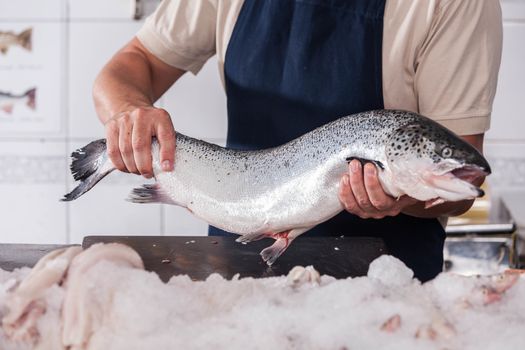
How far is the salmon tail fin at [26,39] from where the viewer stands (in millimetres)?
3252

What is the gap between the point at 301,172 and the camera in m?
1.50

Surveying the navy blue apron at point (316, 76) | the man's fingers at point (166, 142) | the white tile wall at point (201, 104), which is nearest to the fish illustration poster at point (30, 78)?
the white tile wall at point (201, 104)

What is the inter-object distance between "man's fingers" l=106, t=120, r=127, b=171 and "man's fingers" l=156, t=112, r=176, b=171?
91 mm

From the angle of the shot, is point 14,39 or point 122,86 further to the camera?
point 14,39

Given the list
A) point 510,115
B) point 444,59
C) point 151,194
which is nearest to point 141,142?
point 151,194

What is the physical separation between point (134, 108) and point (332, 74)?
493mm

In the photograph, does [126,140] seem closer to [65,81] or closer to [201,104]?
[201,104]

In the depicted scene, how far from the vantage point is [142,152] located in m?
1.57

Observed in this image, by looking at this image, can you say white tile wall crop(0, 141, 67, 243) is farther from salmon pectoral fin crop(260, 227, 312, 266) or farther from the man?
salmon pectoral fin crop(260, 227, 312, 266)

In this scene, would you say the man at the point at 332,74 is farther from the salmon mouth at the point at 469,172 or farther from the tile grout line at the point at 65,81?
the tile grout line at the point at 65,81

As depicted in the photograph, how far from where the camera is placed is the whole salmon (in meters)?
1.29

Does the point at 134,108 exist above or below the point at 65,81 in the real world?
above

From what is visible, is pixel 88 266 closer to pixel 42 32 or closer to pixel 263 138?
pixel 263 138

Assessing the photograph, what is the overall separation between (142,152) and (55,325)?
718 mm
